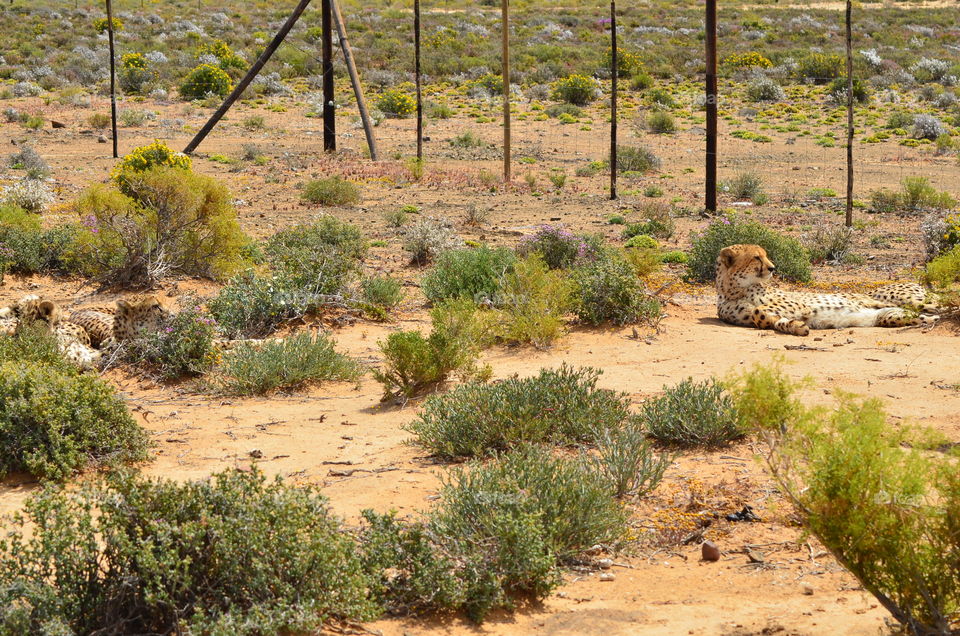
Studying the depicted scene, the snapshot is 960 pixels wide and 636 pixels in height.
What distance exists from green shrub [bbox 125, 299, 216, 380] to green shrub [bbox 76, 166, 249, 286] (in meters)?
3.34

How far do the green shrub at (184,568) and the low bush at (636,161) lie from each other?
825 inches

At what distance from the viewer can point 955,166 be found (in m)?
24.8

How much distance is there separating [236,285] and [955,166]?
64.6ft

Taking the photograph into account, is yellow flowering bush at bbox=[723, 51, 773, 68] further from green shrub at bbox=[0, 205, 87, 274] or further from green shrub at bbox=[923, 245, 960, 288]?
green shrub at bbox=[0, 205, 87, 274]

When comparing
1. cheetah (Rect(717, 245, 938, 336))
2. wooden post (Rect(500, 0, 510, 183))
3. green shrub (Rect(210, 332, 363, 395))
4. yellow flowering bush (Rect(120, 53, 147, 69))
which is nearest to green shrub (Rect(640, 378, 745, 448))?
green shrub (Rect(210, 332, 363, 395))

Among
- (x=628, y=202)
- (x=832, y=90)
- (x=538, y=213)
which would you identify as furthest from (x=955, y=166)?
(x=832, y=90)

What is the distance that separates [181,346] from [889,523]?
7.08m

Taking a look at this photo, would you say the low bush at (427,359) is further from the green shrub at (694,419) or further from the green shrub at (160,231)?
the green shrub at (160,231)

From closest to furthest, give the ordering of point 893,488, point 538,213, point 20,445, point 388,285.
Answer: point 893,488, point 20,445, point 388,285, point 538,213

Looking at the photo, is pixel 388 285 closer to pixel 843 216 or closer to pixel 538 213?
pixel 538 213

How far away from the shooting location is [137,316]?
1013 cm

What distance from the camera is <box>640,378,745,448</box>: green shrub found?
714 centimetres

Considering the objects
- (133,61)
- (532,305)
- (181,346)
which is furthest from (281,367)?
(133,61)

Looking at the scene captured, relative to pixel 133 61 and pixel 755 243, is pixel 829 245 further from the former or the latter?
pixel 133 61
